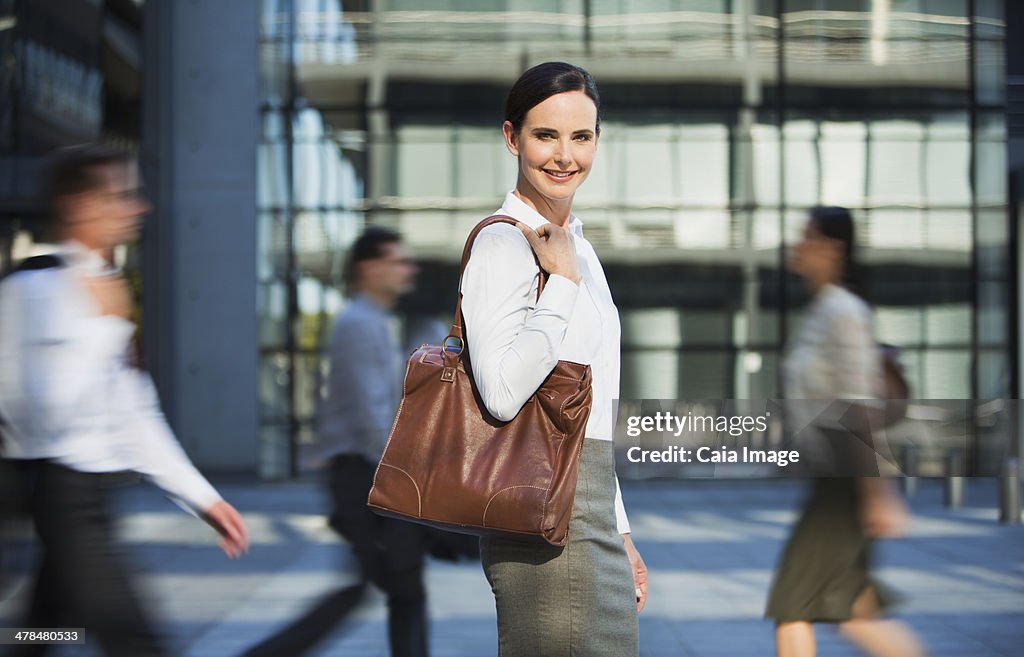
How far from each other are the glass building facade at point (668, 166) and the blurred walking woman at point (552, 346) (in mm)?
11289

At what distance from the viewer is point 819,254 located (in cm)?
373

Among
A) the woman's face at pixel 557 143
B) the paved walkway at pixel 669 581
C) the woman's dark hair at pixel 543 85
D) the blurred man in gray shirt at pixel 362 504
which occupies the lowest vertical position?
the paved walkway at pixel 669 581

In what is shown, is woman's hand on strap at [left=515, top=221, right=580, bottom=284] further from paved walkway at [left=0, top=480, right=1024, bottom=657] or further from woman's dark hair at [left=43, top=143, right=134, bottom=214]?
paved walkway at [left=0, top=480, right=1024, bottom=657]

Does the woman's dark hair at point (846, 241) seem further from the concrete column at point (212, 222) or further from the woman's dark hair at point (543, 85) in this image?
the concrete column at point (212, 222)

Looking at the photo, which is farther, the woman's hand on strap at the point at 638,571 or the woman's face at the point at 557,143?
the woman's hand on strap at the point at 638,571

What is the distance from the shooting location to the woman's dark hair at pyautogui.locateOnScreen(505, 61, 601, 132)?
2047 mm

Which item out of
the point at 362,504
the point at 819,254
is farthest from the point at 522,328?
the point at 362,504

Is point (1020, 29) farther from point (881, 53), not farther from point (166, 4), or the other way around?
point (166, 4)

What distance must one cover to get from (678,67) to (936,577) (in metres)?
7.79

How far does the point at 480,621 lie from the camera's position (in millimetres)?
6102

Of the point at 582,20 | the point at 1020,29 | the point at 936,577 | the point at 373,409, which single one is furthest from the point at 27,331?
the point at 582,20

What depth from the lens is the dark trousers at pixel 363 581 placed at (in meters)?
3.97

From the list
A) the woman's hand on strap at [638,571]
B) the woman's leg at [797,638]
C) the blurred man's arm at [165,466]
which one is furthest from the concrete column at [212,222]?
the woman's hand on strap at [638,571]

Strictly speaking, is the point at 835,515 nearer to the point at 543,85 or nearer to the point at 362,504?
→ the point at 362,504
